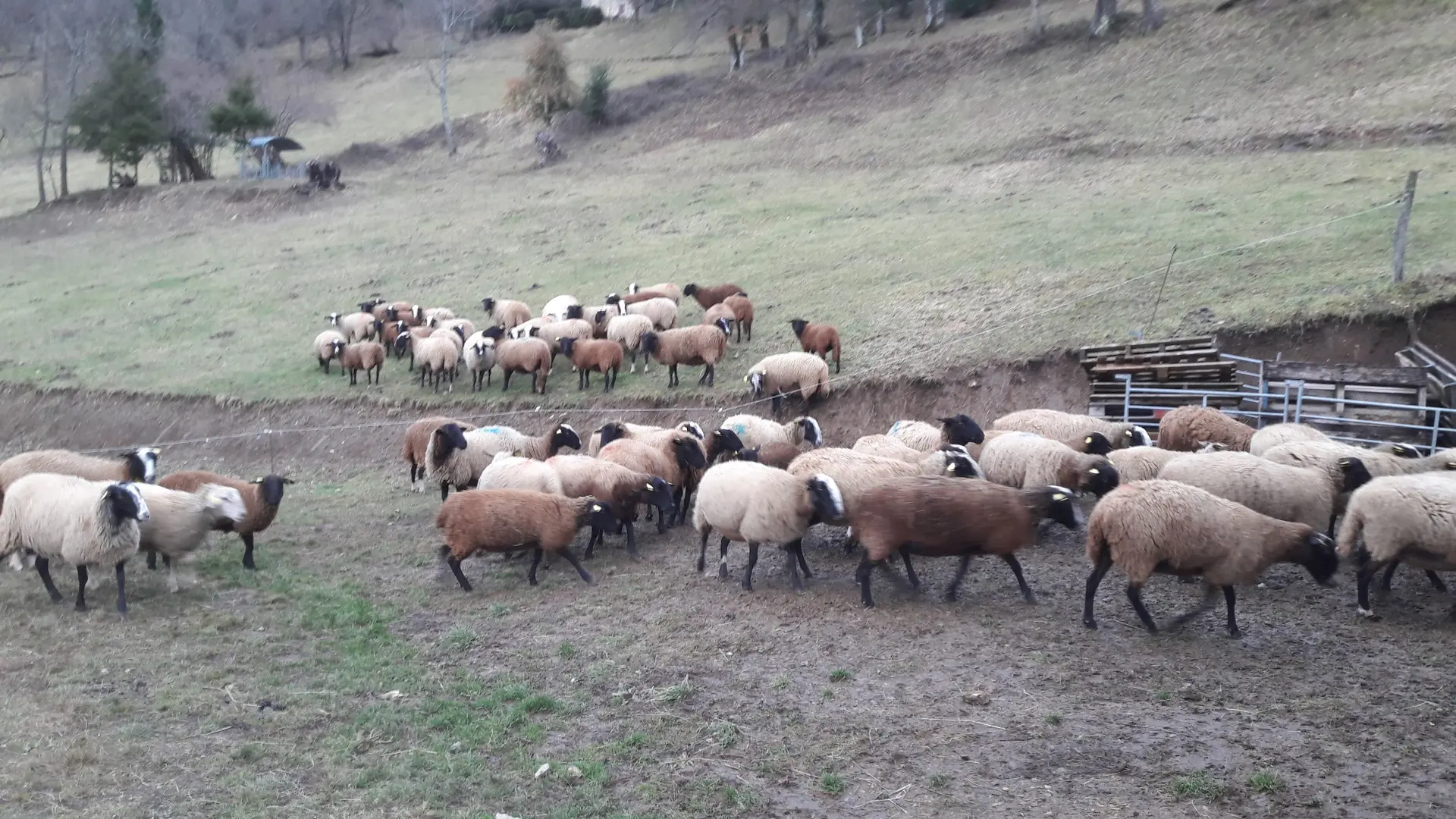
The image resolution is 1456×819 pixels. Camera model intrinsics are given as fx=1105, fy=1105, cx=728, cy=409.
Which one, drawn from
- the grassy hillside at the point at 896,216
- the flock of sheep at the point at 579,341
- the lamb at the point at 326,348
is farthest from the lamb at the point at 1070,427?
the lamb at the point at 326,348

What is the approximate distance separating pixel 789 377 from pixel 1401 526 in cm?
970

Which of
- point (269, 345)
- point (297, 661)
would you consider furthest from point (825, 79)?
point (297, 661)

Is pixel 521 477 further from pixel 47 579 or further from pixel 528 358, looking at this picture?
pixel 528 358

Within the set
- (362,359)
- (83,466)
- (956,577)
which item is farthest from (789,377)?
(83,466)

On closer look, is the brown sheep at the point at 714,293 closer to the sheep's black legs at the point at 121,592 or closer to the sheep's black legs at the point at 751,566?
the sheep's black legs at the point at 751,566

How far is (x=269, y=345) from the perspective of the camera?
24.2 metres

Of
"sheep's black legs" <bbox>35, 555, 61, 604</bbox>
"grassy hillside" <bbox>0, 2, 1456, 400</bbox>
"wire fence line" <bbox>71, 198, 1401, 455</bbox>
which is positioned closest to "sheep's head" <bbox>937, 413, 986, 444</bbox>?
"grassy hillside" <bbox>0, 2, 1456, 400</bbox>

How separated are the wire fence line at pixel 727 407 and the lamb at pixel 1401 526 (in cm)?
908

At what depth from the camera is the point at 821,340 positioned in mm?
19031

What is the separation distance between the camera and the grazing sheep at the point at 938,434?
1353 centimetres

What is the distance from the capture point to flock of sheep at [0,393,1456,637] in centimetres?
959

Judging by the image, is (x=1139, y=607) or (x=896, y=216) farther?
(x=896, y=216)

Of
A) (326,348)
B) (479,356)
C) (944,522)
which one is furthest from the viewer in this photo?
(326,348)

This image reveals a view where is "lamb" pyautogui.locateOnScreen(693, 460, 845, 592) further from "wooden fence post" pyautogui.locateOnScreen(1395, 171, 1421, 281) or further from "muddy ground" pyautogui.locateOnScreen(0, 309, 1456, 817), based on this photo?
"wooden fence post" pyautogui.locateOnScreen(1395, 171, 1421, 281)
